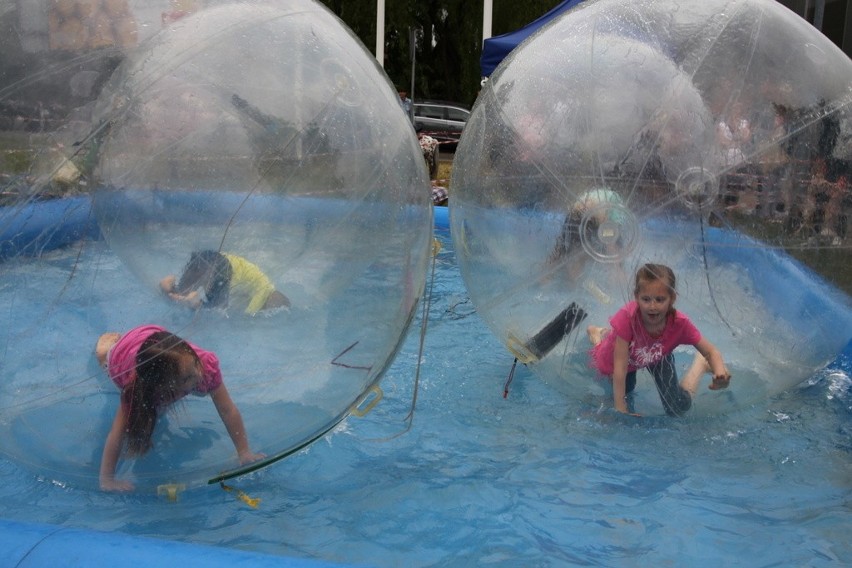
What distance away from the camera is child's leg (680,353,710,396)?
3.50m

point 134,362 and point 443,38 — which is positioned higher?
point 443,38

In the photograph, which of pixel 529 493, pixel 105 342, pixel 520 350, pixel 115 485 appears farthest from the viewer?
pixel 520 350

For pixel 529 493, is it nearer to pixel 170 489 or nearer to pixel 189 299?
pixel 170 489

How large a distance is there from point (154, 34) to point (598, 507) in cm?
209

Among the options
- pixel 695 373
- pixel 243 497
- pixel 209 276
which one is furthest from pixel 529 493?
pixel 209 276

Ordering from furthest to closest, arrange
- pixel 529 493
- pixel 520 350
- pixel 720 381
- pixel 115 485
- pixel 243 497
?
pixel 520 350
pixel 720 381
pixel 529 493
pixel 243 497
pixel 115 485

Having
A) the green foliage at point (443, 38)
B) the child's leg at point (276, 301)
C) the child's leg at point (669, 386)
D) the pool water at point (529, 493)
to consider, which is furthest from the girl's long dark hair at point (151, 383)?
the green foliage at point (443, 38)

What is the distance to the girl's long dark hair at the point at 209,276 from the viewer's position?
101 inches

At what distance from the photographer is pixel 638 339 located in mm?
3551

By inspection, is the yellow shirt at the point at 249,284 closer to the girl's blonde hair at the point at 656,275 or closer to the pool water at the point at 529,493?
the pool water at the point at 529,493

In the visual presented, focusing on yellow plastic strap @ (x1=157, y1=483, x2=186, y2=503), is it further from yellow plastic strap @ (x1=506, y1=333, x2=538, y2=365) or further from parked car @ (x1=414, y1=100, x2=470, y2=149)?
parked car @ (x1=414, y1=100, x2=470, y2=149)

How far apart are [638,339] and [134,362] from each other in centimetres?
190

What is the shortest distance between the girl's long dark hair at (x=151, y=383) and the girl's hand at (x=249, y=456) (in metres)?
0.30

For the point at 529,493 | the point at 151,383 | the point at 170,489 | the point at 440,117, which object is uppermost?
the point at 440,117
